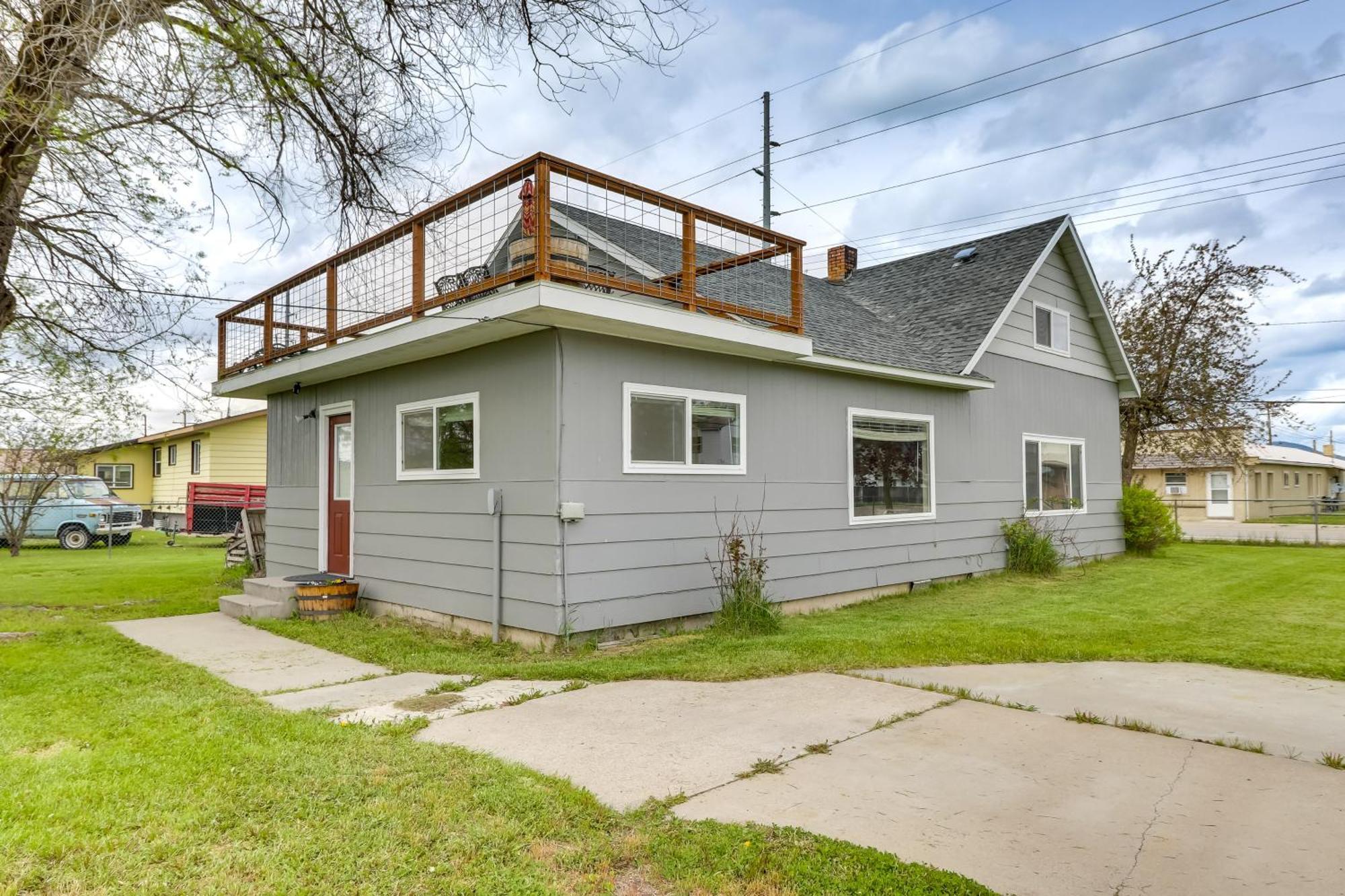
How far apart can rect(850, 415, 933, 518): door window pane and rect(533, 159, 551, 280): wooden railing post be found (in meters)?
4.82

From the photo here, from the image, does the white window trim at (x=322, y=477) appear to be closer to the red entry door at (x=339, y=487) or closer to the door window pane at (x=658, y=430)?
the red entry door at (x=339, y=487)

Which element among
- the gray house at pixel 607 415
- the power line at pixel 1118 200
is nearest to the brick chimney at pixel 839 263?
the power line at pixel 1118 200

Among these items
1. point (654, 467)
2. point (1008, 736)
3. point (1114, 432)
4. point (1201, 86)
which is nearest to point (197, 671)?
point (654, 467)

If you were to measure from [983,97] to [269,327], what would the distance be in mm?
13393

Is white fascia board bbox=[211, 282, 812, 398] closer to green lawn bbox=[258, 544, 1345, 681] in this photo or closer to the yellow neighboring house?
green lawn bbox=[258, 544, 1345, 681]

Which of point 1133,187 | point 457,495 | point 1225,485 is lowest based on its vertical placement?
point 1225,485

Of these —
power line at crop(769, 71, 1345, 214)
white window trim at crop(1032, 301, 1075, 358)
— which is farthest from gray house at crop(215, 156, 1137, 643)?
power line at crop(769, 71, 1345, 214)

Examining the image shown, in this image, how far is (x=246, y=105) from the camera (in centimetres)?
517

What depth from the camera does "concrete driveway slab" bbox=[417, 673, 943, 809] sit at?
Answer: 3701 mm

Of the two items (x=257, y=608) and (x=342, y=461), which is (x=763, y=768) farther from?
(x=342, y=461)

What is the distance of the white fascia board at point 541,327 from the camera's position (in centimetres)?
603

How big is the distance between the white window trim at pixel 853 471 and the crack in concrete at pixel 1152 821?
5326 mm

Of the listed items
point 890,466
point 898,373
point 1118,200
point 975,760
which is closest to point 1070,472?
point 890,466

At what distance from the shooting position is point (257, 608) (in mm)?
8391
